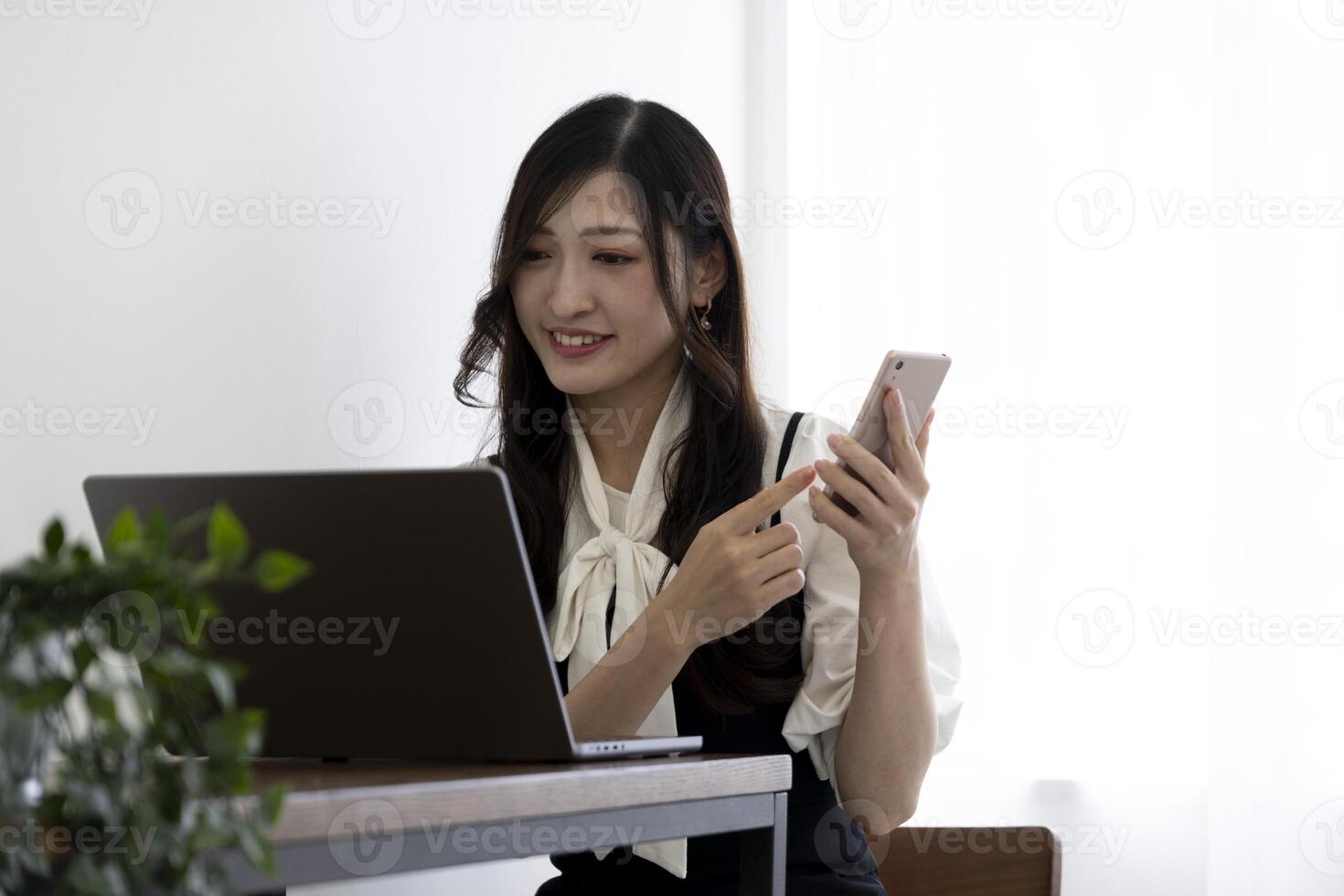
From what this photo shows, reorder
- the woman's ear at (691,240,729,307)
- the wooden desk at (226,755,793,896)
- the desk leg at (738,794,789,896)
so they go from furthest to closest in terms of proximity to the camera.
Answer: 1. the woman's ear at (691,240,729,307)
2. the desk leg at (738,794,789,896)
3. the wooden desk at (226,755,793,896)

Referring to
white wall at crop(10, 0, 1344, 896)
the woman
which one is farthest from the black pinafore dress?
white wall at crop(10, 0, 1344, 896)

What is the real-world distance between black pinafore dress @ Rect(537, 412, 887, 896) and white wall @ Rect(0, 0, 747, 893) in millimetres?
347

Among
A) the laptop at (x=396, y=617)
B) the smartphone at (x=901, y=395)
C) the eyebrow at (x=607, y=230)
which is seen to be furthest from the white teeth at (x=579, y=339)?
the laptop at (x=396, y=617)

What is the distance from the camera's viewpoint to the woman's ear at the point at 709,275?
5.79 ft

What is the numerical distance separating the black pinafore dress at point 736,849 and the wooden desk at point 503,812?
0.50 meters

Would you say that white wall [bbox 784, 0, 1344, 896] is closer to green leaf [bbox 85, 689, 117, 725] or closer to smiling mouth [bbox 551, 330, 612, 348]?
smiling mouth [bbox 551, 330, 612, 348]

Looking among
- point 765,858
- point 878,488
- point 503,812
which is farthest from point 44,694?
point 878,488

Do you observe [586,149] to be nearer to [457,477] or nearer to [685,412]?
[685,412]

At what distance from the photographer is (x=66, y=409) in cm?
133

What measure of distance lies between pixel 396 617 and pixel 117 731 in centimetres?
40

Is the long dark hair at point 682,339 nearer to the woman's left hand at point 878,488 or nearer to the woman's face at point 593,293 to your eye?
the woman's face at point 593,293

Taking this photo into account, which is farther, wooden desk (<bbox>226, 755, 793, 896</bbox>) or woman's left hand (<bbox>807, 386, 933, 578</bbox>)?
woman's left hand (<bbox>807, 386, 933, 578</bbox>)

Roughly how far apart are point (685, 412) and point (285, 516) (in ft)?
2.83

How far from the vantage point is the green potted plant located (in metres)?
0.53
